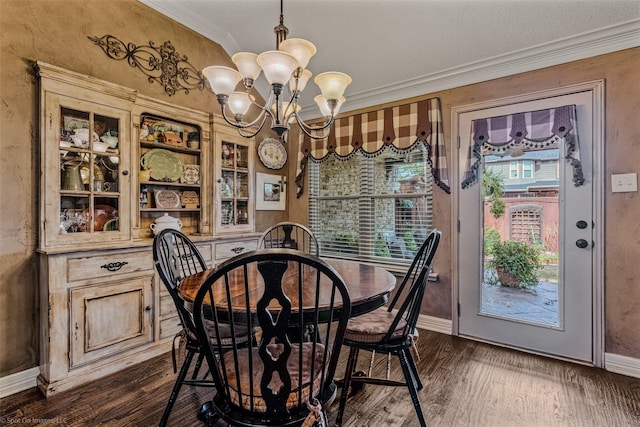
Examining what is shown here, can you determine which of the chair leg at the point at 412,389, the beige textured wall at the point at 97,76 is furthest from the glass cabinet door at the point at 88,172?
the chair leg at the point at 412,389

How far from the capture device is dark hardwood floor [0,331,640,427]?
1739mm

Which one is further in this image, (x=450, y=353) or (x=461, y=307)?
(x=461, y=307)

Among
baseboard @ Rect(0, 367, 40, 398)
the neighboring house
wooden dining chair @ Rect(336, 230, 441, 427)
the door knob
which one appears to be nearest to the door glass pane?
the neighboring house

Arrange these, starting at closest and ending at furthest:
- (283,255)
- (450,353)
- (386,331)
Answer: (283,255), (386,331), (450,353)

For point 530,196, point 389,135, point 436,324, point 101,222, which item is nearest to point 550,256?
point 530,196

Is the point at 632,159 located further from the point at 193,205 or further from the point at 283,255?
the point at 193,205

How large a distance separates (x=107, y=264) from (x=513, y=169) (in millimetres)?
3195

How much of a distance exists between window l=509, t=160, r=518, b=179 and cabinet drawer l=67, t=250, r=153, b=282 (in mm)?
2970

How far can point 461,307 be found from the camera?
115 inches

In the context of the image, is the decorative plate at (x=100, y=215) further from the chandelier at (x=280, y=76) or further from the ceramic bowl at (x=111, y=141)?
the chandelier at (x=280, y=76)

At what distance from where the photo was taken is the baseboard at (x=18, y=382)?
77.0 inches

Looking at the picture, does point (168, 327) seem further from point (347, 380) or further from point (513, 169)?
point (513, 169)

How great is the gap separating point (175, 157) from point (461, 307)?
2.94 m

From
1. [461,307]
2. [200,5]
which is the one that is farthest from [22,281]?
[461,307]
